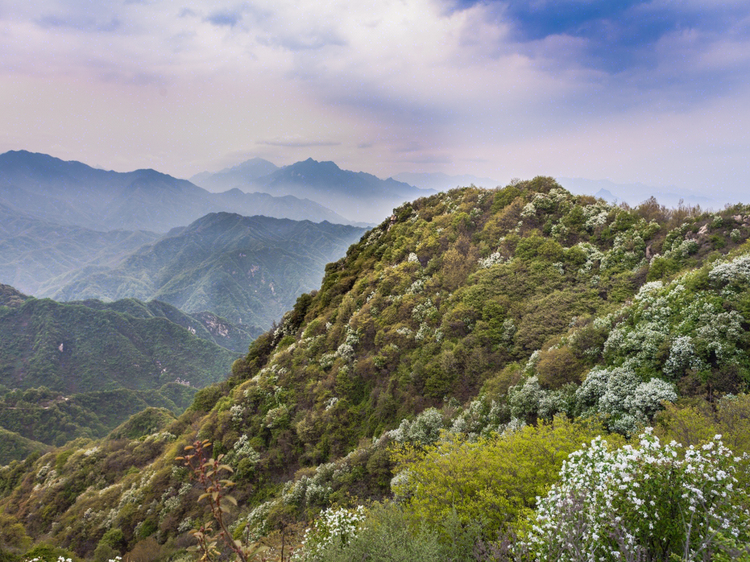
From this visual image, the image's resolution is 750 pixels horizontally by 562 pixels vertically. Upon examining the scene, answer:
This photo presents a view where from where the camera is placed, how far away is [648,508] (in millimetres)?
7754

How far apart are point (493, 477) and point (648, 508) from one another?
5.85 meters

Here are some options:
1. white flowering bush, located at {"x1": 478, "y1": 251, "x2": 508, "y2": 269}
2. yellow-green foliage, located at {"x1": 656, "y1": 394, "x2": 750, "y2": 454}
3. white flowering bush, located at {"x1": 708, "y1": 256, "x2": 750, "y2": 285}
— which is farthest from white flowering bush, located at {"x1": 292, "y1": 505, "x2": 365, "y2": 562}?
white flowering bush, located at {"x1": 478, "y1": 251, "x2": 508, "y2": 269}

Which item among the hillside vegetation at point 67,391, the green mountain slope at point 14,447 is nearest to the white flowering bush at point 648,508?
the green mountain slope at point 14,447

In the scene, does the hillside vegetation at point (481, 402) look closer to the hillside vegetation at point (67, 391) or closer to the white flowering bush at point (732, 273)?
the white flowering bush at point (732, 273)

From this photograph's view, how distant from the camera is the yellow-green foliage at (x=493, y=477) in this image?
39.0 feet

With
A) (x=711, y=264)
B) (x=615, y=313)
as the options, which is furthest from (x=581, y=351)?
(x=711, y=264)

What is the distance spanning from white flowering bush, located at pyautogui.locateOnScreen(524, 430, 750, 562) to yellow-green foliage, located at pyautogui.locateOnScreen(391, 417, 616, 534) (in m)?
3.36

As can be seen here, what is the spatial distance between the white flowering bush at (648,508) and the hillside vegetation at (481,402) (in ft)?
0.23

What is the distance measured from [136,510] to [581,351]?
41.2 metres

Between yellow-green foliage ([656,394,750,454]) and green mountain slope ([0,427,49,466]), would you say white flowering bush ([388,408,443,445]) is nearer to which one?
yellow-green foliage ([656,394,750,454])

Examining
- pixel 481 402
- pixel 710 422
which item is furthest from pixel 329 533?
pixel 710 422

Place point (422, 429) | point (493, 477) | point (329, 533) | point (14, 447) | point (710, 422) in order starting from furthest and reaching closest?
point (14, 447) → point (422, 429) → point (329, 533) → point (493, 477) → point (710, 422)

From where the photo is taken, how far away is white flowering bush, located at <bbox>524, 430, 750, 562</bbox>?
728cm

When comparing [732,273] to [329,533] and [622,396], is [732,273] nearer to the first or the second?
[622,396]
